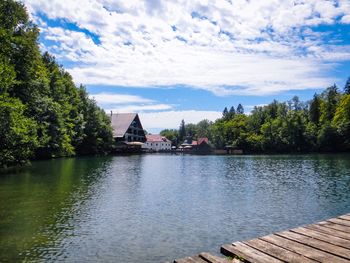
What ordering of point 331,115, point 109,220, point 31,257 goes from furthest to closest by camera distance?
1. point 331,115
2. point 109,220
3. point 31,257

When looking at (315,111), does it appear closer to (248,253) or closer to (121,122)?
(121,122)

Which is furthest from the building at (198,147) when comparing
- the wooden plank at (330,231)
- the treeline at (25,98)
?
the wooden plank at (330,231)

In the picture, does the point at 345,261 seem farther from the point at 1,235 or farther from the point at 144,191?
the point at 144,191

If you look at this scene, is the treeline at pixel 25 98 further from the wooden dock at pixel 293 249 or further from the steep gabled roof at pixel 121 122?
the steep gabled roof at pixel 121 122

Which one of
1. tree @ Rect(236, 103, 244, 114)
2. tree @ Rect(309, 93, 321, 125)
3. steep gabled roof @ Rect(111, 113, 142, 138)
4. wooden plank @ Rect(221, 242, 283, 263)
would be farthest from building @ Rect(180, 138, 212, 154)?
wooden plank @ Rect(221, 242, 283, 263)

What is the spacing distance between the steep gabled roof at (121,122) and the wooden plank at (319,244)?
3508 inches

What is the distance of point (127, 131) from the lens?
9819cm

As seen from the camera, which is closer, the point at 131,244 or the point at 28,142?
the point at 131,244

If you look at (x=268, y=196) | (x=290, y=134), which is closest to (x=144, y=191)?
(x=268, y=196)

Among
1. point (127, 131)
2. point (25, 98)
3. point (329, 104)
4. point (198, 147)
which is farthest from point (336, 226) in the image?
point (198, 147)

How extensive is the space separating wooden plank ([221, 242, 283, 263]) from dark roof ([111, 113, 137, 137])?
89.7 m

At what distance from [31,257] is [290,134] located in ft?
323

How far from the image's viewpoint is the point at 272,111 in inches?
4929

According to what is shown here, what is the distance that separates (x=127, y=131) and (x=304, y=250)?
308 ft
